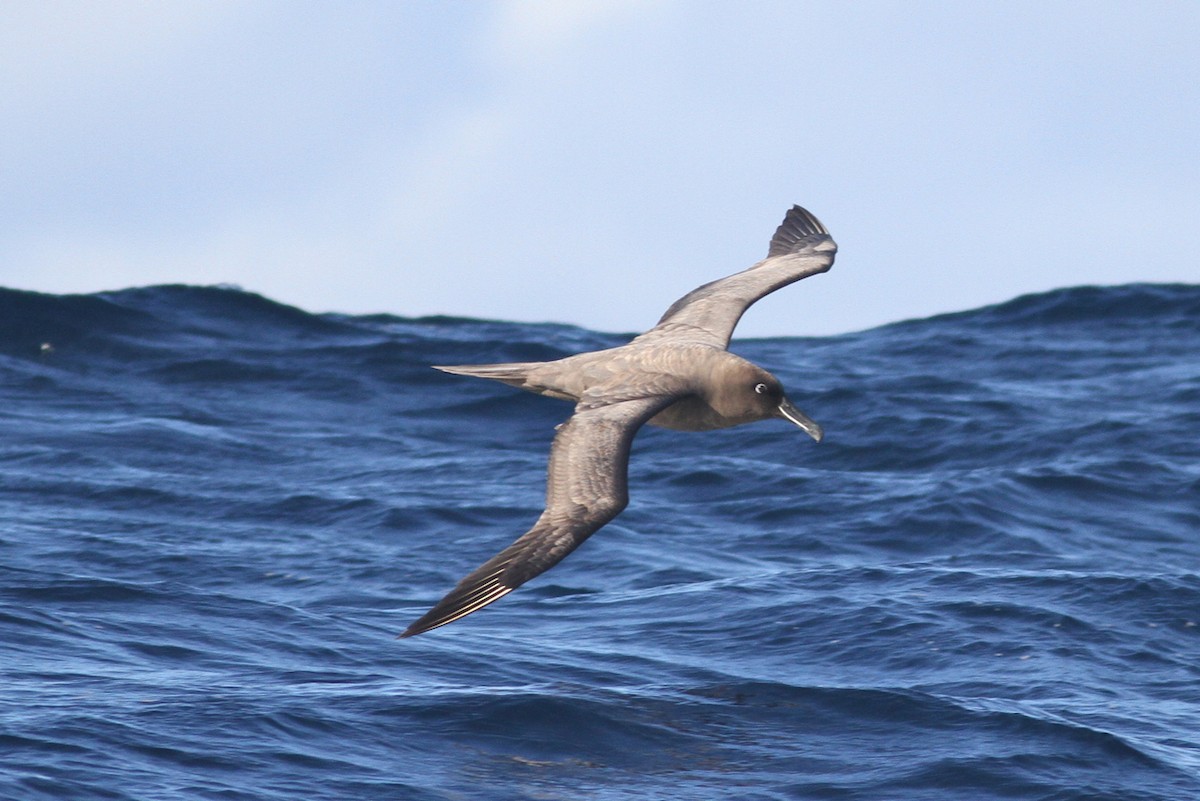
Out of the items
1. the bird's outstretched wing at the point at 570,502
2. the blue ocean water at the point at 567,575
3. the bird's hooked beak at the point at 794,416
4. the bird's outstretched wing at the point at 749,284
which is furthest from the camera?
the bird's outstretched wing at the point at 749,284

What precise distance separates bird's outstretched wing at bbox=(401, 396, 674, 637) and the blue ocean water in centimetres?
140

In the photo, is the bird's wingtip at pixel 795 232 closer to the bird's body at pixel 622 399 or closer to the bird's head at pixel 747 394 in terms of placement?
the bird's body at pixel 622 399

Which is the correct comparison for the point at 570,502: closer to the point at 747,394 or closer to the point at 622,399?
the point at 622,399

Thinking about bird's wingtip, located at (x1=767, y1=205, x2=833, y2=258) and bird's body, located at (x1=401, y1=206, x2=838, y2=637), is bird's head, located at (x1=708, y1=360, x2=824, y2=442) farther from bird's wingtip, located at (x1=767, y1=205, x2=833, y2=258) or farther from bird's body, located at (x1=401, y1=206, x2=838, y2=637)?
bird's wingtip, located at (x1=767, y1=205, x2=833, y2=258)

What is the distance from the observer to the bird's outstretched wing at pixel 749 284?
13461mm

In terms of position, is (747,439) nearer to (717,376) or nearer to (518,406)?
(518,406)

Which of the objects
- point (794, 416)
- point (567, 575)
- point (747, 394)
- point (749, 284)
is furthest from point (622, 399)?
point (567, 575)

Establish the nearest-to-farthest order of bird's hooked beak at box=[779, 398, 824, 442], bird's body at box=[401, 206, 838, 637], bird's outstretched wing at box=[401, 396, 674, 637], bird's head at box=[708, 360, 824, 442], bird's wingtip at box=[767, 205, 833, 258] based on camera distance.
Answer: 1. bird's outstretched wing at box=[401, 396, 674, 637]
2. bird's body at box=[401, 206, 838, 637]
3. bird's head at box=[708, 360, 824, 442]
4. bird's hooked beak at box=[779, 398, 824, 442]
5. bird's wingtip at box=[767, 205, 833, 258]

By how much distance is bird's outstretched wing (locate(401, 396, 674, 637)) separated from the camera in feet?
31.0

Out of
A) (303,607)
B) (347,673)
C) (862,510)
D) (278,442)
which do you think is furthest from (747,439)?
(347,673)

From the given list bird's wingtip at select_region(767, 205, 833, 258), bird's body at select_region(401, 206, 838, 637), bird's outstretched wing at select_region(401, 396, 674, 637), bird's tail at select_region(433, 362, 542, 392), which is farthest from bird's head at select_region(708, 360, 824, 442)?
bird's wingtip at select_region(767, 205, 833, 258)

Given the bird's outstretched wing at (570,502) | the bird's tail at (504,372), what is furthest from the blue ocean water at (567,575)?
the bird's tail at (504,372)

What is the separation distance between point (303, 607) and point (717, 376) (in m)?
4.70

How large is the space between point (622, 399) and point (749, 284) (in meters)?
3.58
